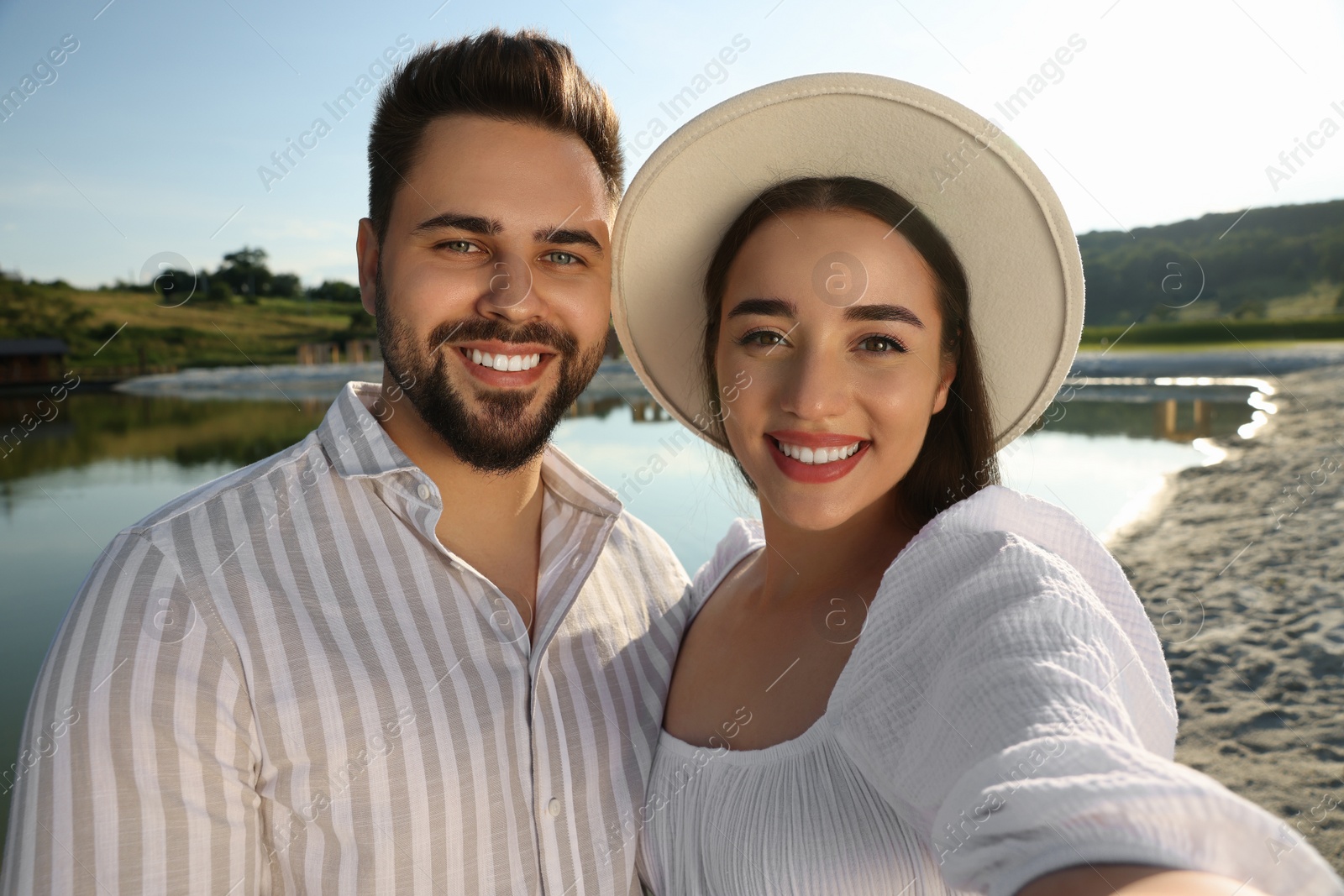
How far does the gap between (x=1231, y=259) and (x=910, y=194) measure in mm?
51229

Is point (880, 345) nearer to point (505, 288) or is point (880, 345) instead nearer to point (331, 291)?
point (505, 288)

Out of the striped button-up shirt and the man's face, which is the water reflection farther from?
the striped button-up shirt

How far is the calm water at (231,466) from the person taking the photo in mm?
9453

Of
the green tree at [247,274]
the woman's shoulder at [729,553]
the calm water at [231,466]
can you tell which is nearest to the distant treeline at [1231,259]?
the calm water at [231,466]

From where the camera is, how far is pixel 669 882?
5.67 feet

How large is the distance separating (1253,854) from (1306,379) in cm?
3109

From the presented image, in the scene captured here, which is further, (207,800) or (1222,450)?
(1222,450)

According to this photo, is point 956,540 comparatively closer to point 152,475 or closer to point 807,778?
point 807,778

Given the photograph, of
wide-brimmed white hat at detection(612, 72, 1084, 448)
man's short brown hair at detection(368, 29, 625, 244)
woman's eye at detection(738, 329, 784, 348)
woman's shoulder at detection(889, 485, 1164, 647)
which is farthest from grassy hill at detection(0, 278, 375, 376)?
woman's shoulder at detection(889, 485, 1164, 647)

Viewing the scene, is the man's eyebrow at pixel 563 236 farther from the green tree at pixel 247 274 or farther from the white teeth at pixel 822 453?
the green tree at pixel 247 274

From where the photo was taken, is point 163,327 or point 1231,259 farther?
point 1231,259

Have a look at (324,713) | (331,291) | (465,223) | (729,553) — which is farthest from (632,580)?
(331,291)

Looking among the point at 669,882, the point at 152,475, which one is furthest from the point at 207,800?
the point at 152,475

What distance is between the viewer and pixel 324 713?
61.9 inches
